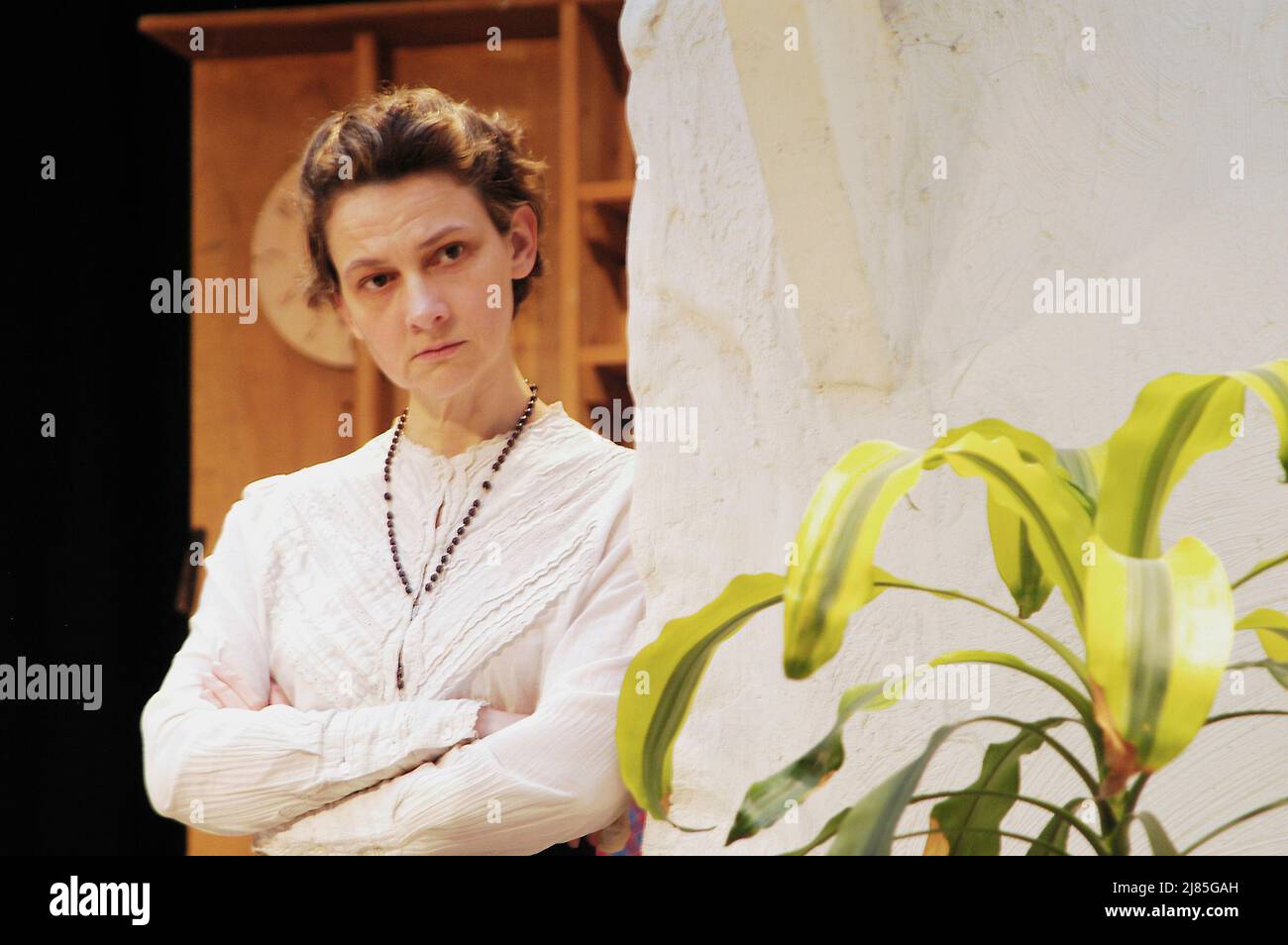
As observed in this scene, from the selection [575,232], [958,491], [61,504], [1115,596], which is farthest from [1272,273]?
[61,504]

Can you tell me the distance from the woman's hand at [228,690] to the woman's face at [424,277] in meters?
0.35

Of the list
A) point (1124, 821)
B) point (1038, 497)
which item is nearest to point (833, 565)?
point (1038, 497)

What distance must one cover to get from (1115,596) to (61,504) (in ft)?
8.50

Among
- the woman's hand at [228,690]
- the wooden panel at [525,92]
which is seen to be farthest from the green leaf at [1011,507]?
the wooden panel at [525,92]

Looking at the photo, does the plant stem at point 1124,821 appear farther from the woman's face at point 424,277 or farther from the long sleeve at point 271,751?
the woman's face at point 424,277

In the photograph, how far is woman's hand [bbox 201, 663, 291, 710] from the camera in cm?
160

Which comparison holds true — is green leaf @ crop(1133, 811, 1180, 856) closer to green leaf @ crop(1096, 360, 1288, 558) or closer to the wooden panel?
green leaf @ crop(1096, 360, 1288, 558)

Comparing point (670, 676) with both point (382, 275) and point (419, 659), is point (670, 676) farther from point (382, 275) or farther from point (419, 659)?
point (382, 275)

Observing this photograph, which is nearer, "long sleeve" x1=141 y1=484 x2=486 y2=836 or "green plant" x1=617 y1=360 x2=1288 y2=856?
"green plant" x1=617 y1=360 x2=1288 y2=856

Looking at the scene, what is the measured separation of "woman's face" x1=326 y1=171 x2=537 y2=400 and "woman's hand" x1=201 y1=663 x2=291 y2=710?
35cm

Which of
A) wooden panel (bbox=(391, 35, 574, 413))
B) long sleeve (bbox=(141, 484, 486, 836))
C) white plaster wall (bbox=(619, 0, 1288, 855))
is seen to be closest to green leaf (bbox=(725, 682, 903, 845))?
white plaster wall (bbox=(619, 0, 1288, 855))

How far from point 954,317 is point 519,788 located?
1.93 feet

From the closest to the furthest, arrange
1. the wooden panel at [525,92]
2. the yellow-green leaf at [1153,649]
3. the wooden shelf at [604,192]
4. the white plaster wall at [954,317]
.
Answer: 1. the yellow-green leaf at [1153,649]
2. the white plaster wall at [954,317]
3. the wooden shelf at [604,192]
4. the wooden panel at [525,92]

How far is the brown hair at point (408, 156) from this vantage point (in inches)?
65.4
